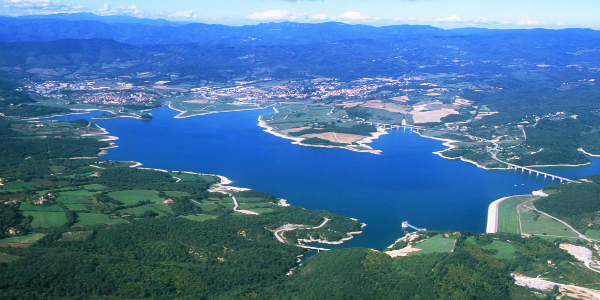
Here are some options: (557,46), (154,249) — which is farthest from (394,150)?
(557,46)

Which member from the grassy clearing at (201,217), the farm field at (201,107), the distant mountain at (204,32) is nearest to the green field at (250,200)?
the grassy clearing at (201,217)

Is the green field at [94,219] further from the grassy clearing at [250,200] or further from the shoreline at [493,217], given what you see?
the shoreline at [493,217]

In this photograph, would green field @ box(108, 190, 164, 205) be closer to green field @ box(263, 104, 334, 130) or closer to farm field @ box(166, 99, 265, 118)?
green field @ box(263, 104, 334, 130)

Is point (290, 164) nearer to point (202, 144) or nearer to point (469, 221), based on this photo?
point (202, 144)

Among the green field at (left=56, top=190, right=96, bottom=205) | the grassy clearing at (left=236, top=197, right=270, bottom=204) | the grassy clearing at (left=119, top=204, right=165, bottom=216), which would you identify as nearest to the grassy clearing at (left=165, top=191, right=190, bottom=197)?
the grassy clearing at (left=119, top=204, right=165, bottom=216)

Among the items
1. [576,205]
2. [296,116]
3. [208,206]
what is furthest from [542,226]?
[296,116]

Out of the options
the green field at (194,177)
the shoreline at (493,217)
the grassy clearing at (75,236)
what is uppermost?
the grassy clearing at (75,236)
